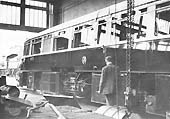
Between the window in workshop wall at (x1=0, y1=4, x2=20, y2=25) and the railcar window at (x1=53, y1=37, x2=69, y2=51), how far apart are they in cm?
683

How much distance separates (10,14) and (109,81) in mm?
10819

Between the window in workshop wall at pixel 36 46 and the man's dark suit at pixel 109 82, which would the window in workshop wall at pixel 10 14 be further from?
the man's dark suit at pixel 109 82

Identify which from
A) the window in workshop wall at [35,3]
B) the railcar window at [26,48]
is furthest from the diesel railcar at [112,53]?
the window in workshop wall at [35,3]

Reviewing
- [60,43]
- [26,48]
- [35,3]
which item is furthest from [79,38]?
[35,3]

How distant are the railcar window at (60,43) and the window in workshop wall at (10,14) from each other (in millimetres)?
6827

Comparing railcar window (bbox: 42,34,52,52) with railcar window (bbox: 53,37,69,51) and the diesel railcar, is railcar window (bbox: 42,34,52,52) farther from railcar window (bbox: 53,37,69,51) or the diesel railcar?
railcar window (bbox: 53,37,69,51)

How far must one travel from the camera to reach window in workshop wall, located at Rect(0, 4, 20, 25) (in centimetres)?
1403

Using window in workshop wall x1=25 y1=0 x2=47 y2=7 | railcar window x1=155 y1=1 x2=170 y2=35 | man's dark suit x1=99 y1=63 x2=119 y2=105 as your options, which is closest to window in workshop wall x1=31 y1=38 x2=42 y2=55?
man's dark suit x1=99 y1=63 x2=119 y2=105

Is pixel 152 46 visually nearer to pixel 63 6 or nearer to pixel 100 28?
pixel 100 28

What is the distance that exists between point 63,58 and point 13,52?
16.4 ft

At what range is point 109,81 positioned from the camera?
5.48 m

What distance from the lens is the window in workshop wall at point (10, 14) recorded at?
46.0ft

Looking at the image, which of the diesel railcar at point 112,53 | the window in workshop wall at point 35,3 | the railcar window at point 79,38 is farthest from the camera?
the window in workshop wall at point 35,3

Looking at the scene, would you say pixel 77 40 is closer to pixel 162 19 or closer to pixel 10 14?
pixel 162 19
